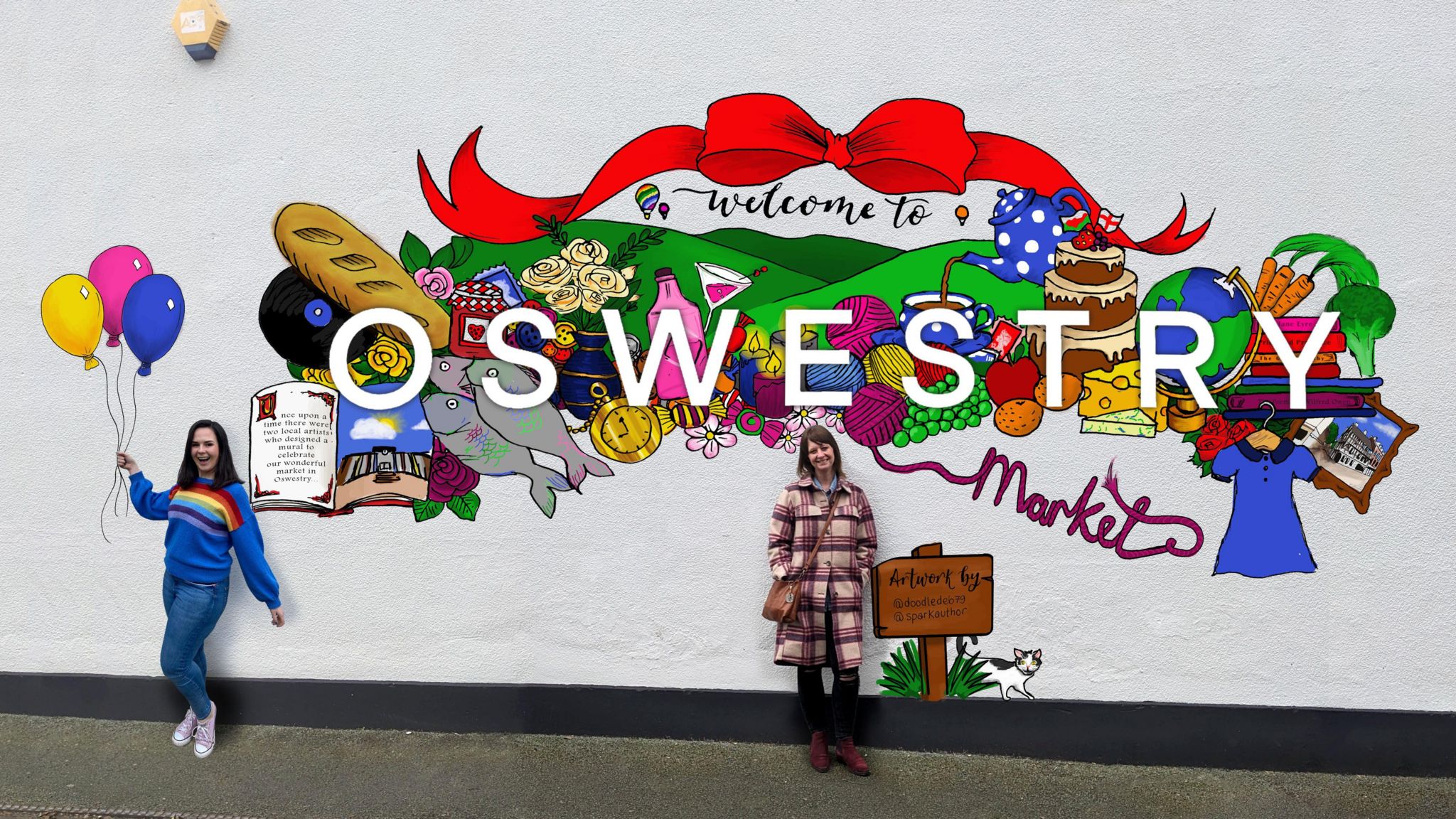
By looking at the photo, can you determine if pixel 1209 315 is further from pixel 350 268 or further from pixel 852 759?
pixel 350 268

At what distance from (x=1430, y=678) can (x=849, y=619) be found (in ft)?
9.43

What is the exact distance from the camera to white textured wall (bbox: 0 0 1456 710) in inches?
157

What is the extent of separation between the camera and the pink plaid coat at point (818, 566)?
397 centimetres

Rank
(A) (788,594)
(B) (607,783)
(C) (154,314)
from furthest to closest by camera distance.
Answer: (C) (154,314) < (B) (607,783) < (A) (788,594)

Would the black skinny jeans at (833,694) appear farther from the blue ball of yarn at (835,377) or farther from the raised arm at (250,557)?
the raised arm at (250,557)

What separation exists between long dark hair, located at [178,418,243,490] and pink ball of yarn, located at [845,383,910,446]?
324cm

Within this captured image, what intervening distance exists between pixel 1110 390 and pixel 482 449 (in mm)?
3208

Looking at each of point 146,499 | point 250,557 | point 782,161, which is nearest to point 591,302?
point 782,161

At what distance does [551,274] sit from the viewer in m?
4.30

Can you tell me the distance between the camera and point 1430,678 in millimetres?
4059

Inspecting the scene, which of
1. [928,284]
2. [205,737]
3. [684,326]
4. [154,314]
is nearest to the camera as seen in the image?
[928,284]

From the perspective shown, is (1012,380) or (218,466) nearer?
(1012,380)

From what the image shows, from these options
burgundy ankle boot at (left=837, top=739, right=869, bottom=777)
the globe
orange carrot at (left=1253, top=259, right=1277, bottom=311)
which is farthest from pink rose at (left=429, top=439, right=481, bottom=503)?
orange carrot at (left=1253, top=259, right=1277, bottom=311)

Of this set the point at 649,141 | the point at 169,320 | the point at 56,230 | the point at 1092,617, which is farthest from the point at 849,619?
the point at 56,230
